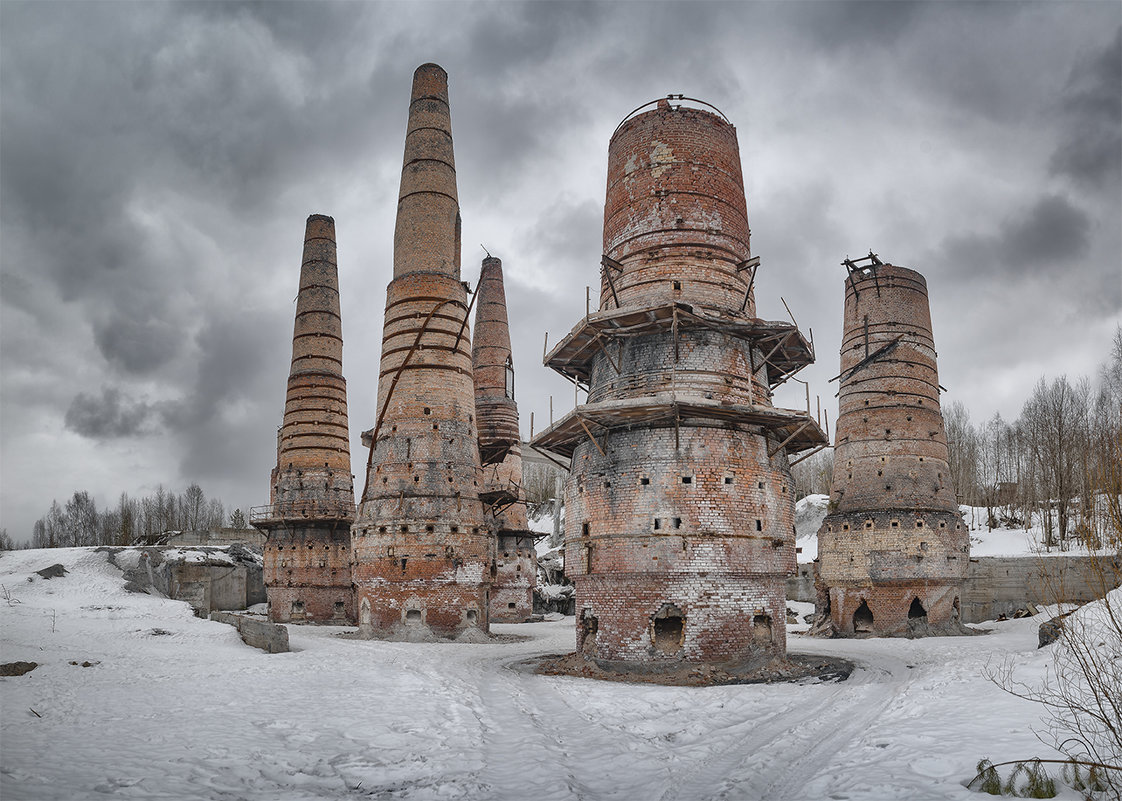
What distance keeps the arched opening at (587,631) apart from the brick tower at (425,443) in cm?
812

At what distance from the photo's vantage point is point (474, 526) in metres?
24.3

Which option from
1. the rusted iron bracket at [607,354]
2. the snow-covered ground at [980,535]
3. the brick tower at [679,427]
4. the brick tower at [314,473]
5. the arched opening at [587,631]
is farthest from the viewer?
the snow-covered ground at [980,535]

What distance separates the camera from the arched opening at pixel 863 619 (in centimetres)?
2498

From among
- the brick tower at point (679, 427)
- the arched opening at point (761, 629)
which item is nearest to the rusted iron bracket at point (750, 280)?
the brick tower at point (679, 427)

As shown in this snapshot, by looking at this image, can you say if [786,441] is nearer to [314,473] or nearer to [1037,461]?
[314,473]

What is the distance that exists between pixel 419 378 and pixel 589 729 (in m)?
15.7

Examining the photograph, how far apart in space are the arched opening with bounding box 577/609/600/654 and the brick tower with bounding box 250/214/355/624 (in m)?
16.7

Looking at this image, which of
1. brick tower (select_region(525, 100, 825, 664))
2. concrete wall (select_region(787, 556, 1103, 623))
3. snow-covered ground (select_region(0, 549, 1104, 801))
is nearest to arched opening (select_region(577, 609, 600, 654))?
brick tower (select_region(525, 100, 825, 664))

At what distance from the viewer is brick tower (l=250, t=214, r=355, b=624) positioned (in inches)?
1191

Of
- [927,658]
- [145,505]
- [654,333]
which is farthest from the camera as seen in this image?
[145,505]

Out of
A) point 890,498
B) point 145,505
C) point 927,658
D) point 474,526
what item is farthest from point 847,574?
point 145,505

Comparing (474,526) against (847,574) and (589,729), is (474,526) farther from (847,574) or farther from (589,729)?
(589,729)

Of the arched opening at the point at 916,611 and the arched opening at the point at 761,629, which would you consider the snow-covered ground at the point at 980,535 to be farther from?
the arched opening at the point at 761,629

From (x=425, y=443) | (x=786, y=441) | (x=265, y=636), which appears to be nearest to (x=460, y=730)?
(x=786, y=441)
